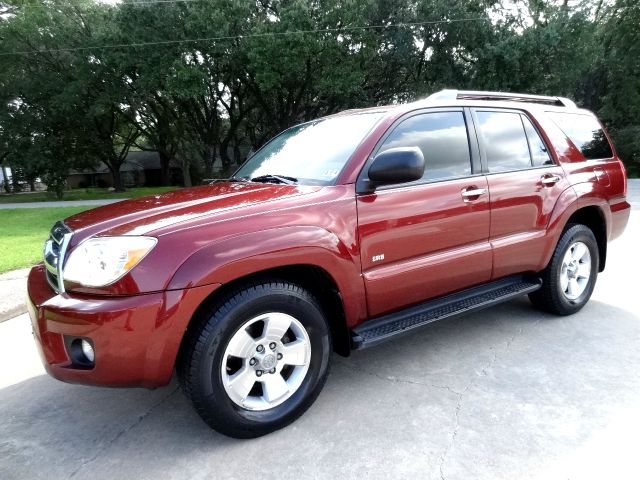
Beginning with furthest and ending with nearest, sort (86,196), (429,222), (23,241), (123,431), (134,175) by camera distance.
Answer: (134,175), (86,196), (23,241), (429,222), (123,431)

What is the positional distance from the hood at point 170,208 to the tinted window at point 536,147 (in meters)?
2.08

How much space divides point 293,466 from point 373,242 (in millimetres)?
1301

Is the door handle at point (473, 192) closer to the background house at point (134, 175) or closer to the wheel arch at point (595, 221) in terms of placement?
the wheel arch at point (595, 221)

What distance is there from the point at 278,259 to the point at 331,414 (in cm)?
101

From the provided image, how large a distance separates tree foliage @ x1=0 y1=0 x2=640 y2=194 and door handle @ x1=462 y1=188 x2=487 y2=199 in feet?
52.7

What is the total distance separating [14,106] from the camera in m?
27.6

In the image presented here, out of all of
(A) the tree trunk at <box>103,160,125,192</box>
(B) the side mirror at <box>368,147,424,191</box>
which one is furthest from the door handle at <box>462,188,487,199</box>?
(A) the tree trunk at <box>103,160,125,192</box>

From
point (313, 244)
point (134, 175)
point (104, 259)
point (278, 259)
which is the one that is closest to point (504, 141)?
point (313, 244)

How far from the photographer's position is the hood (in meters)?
2.37

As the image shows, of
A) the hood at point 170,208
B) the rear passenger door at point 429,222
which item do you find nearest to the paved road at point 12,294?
the hood at point 170,208

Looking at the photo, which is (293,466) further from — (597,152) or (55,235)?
(597,152)

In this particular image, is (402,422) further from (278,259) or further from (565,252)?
(565,252)

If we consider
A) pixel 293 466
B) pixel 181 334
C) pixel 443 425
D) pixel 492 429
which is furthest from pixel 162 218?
pixel 492 429

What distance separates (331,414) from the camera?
2689 millimetres
